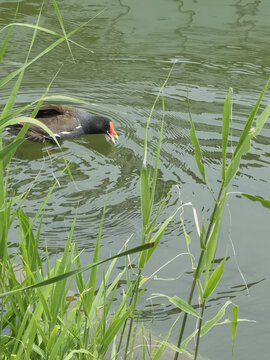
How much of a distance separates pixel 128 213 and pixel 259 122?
3.18 m

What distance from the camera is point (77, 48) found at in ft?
28.0

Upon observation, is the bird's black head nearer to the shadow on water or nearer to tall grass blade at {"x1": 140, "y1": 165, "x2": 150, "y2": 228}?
the shadow on water

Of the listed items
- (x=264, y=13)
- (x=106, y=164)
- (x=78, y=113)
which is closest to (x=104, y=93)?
(x=78, y=113)

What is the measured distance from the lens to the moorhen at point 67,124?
6.70 m

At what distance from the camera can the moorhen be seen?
6699mm

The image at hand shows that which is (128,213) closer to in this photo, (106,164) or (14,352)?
(106,164)

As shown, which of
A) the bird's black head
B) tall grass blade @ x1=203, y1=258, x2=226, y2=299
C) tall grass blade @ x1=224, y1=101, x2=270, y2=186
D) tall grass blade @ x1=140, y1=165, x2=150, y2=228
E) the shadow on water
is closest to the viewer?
tall grass blade @ x1=224, y1=101, x2=270, y2=186

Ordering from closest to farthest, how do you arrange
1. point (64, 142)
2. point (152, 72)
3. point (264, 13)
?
point (64, 142), point (152, 72), point (264, 13)

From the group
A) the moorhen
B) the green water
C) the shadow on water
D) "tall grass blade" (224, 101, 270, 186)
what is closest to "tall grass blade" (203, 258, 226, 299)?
"tall grass blade" (224, 101, 270, 186)

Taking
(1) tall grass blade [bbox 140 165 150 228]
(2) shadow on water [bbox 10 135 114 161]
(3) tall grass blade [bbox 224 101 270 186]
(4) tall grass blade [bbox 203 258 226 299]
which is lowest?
(2) shadow on water [bbox 10 135 114 161]

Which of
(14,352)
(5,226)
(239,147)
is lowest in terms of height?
(14,352)

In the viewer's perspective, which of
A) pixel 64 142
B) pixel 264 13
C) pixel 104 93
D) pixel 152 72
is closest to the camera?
pixel 64 142

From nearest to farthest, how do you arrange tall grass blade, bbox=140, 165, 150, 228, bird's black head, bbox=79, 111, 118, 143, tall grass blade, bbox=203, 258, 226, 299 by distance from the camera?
1. tall grass blade, bbox=203, 258, 226, 299
2. tall grass blade, bbox=140, 165, 150, 228
3. bird's black head, bbox=79, 111, 118, 143

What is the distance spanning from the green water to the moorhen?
0.33ft
